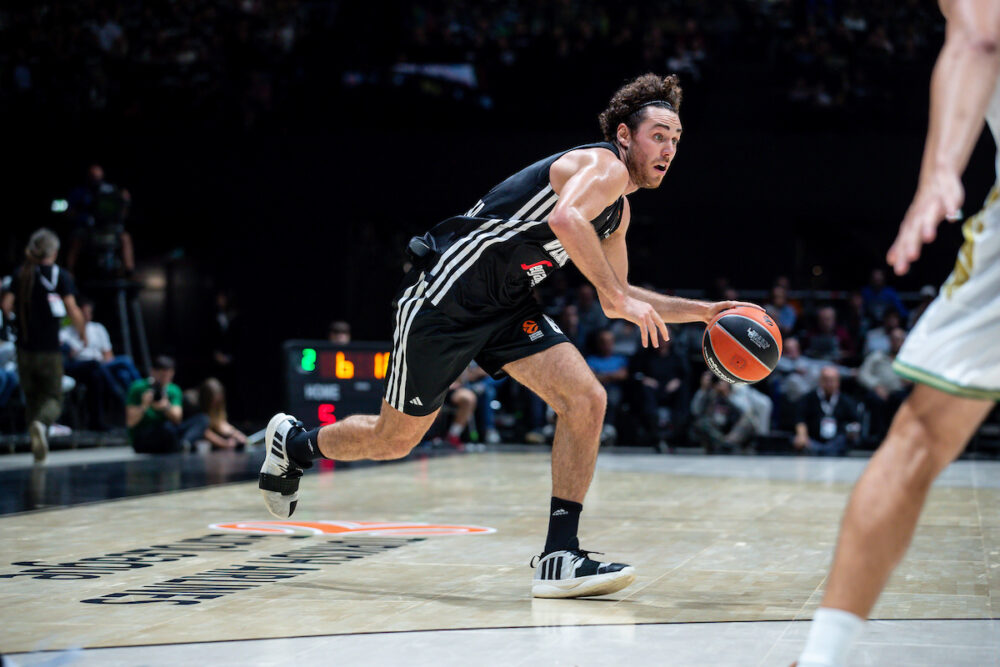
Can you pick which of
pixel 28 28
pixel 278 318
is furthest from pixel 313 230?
pixel 28 28

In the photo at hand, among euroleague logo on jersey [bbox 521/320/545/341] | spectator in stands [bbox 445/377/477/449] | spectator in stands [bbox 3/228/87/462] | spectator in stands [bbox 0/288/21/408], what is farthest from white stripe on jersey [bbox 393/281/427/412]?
spectator in stands [bbox 445/377/477/449]

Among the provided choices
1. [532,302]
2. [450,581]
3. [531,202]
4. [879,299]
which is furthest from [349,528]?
[879,299]

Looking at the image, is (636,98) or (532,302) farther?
(532,302)

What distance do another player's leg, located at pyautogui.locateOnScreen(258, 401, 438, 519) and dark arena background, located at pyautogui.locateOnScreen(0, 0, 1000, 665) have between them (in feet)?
0.96

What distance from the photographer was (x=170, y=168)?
16203mm

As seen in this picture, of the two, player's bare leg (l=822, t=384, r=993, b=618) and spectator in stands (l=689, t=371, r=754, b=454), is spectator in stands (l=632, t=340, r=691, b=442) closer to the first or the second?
spectator in stands (l=689, t=371, r=754, b=454)

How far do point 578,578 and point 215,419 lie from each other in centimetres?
826

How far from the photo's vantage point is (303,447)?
15.0 feet

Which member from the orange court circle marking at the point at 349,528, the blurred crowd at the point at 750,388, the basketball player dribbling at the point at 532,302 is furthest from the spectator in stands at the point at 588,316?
the basketball player dribbling at the point at 532,302

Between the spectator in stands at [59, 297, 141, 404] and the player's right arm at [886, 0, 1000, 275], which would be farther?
the spectator in stands at [59, 297, 141, 404]

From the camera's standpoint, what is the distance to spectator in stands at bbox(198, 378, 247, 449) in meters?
11.4

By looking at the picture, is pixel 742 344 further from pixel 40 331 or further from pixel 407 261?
pixel 40 331

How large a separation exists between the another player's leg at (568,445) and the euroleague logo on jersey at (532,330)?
0.23ft

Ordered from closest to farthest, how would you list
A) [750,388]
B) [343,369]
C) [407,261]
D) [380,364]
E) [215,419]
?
[407,261] → [343,369] → [380,364] → [215,419] → [750,388]
